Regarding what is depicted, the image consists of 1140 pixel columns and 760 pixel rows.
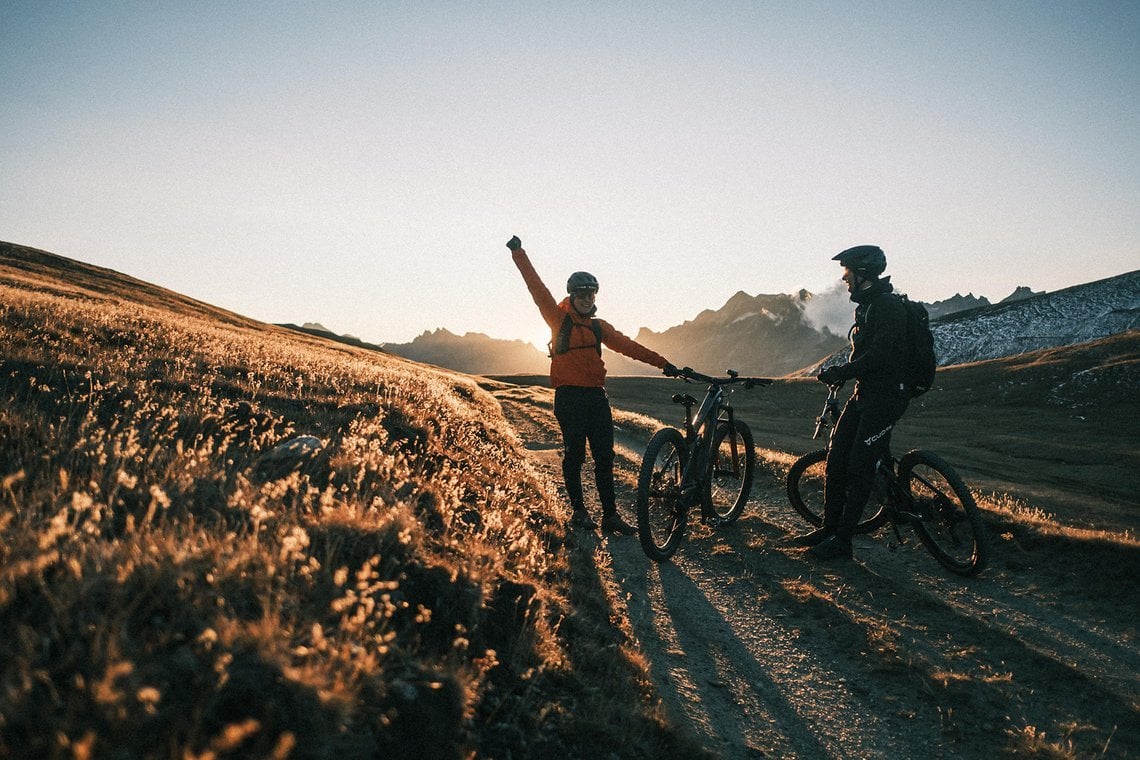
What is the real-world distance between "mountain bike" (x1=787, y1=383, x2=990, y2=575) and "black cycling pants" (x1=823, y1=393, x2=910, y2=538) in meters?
0.30

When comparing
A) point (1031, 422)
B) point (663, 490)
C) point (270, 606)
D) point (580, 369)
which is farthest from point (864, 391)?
point (1031, 422)

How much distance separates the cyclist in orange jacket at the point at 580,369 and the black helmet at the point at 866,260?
8.73ft

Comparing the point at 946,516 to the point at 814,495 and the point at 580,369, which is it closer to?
the point at 814,495

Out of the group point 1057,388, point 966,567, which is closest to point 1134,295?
point 1057,388

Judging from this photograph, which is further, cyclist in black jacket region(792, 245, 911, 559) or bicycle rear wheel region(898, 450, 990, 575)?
cyclist in black jacket region(792, 245, 911, 559)

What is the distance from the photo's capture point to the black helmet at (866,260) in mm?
7633

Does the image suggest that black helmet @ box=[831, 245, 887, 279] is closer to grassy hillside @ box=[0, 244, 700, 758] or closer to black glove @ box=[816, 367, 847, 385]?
black glove @ box=[816, 367, 847, 385]

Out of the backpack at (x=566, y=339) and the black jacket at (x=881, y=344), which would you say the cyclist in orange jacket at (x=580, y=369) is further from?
the black jacket at (x=881, y=344)

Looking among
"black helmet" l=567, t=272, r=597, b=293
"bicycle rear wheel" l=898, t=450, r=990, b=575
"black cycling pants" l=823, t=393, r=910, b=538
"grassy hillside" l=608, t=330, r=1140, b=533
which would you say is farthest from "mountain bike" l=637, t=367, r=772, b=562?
"grassy hillside" l=608, t=330, r=1140, b=533

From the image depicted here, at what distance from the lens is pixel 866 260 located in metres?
7.64

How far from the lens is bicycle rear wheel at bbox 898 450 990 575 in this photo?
7152 mm

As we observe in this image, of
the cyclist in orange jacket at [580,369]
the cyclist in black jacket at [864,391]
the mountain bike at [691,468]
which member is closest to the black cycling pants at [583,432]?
the cyclist in orange jacket at [580,369]

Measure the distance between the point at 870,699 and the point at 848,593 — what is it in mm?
2041

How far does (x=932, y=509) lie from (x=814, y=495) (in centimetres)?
348
